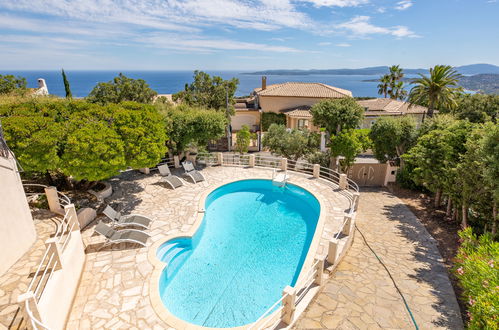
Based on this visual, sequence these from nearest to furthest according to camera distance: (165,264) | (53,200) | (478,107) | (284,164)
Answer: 1. (165,264)
2. (53,200)
3. (284,164)
4. (478,107)

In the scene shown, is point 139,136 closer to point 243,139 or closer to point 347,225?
point 347,225

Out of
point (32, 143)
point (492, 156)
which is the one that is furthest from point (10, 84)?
point (492, 156)

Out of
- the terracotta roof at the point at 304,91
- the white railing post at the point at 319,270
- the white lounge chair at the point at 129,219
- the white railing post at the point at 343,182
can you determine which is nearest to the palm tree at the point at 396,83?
the terracotta roof at the point at 304,91

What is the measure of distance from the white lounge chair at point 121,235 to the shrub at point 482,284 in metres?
10.1

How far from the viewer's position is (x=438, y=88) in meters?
24.2

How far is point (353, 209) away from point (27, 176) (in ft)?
52.4

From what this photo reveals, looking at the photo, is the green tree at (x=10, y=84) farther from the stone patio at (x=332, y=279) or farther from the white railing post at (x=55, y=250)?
the white railing post at (x=55, y=250)

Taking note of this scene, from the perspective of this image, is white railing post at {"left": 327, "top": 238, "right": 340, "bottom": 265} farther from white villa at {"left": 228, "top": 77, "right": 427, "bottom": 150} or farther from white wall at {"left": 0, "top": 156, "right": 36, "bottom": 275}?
white villa at {"left": 228, "top": 77, "right": 427, "bottom": 150}

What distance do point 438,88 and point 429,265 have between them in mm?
20794

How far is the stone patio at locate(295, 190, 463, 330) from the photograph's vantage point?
7227 mm

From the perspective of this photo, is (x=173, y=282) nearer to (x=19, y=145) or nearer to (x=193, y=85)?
(x=19, y=145)

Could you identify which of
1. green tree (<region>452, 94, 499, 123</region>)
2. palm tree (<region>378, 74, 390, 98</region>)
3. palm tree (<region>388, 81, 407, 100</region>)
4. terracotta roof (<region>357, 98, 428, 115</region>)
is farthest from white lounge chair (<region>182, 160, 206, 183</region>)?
palm tree (<region>388, 81, 407, 100</region>)

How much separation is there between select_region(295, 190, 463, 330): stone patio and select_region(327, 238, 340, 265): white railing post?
46cm

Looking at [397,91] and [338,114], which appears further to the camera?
[397,91]
